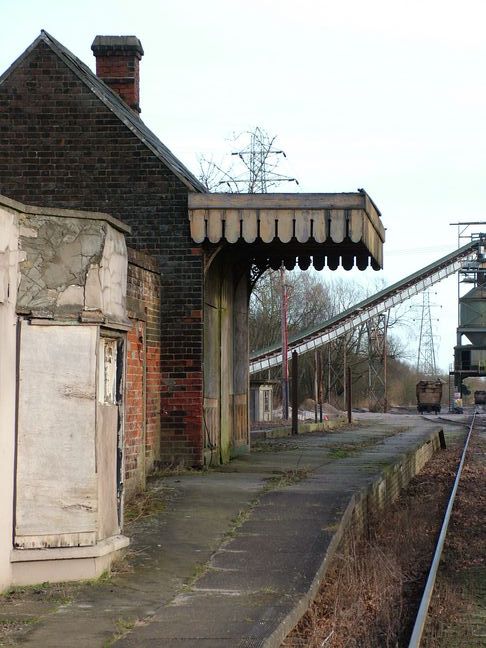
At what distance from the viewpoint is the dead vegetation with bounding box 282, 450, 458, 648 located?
6984 mm

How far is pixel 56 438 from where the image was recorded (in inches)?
290

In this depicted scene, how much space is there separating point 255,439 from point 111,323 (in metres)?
17.0

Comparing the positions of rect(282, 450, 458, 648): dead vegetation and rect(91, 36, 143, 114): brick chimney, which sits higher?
rect(91, 36, 143, 114): brick chimney

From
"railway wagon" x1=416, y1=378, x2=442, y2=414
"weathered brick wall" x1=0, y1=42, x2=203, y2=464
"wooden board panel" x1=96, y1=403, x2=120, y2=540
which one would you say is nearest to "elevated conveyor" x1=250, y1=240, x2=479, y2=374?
"railway wagon" x1=416, y1=378, x2=442, y2=414

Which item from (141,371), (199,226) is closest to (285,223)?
(199,226)

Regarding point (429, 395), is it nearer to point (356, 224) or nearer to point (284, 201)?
point (356, 224)

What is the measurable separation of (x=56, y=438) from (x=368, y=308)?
187 feet

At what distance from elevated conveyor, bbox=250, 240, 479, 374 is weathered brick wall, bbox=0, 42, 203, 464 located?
4140cm

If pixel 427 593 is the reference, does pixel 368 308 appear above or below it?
above

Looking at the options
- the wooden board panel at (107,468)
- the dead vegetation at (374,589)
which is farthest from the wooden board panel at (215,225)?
the wooden board panel at (107,468)

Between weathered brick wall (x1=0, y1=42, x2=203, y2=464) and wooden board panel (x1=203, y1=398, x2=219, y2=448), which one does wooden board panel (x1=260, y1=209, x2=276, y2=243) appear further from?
wooden board panel (x1=203, y1=398, x2=219, y2=448)

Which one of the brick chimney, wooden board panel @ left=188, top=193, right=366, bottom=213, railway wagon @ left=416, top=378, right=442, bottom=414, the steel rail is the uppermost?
the brick chimney

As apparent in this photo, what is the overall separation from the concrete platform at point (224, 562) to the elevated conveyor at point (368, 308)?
42.6m

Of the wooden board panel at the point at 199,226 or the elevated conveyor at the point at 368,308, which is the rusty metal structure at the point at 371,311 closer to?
the elevated conveyor at the point at 368,308
